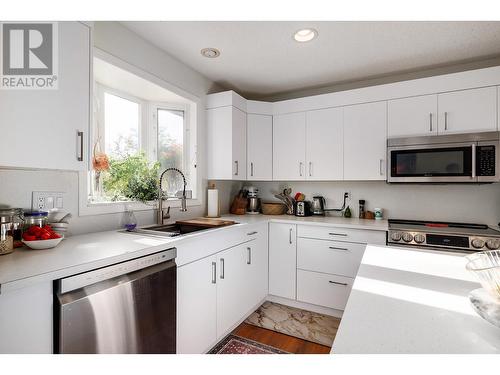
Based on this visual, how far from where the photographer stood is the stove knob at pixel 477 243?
195 cm

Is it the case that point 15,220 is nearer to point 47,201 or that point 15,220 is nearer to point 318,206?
point 47,201

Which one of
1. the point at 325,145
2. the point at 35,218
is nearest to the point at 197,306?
the point at 35,218

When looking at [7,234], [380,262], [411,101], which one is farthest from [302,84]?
[7,234]

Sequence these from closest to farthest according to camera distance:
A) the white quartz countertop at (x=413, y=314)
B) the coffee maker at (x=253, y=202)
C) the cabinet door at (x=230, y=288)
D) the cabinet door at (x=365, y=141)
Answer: the white quartz countertop at (x=413, y=314) → the cabinet door at (x=230, y=288) → the cabinet door at (x=365, y=141) → the coffee maker at (x=253, y=202)

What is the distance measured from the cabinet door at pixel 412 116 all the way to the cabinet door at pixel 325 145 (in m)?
0.47

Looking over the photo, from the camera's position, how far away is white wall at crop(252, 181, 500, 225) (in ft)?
7.90

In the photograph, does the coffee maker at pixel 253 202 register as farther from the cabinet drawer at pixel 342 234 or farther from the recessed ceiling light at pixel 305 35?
the recessed ceiling light at pixel 305 35

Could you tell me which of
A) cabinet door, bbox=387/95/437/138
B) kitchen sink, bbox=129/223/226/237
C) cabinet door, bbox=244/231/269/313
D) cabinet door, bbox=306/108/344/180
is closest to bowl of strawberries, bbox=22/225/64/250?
kitchen sink, bbox=129/223/226/237

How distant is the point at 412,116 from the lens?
2.40 metres

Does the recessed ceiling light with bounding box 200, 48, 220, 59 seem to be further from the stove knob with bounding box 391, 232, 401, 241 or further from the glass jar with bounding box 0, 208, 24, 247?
the stove knob with bounding box 391, 232, 401, 241

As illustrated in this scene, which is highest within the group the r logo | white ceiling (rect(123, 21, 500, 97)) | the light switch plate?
white ceiling (rect(123, 21, 500, 97))

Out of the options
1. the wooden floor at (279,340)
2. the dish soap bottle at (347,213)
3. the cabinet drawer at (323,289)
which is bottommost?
the wooden floor at (279,340)

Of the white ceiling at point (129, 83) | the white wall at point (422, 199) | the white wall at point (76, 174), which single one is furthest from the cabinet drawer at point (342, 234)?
the white ceiling at point (129, 83)

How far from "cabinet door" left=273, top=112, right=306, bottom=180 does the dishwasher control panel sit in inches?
70.0
